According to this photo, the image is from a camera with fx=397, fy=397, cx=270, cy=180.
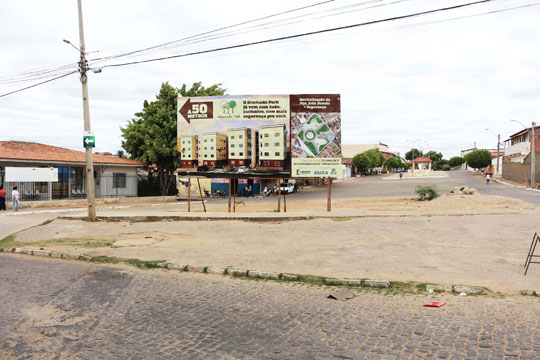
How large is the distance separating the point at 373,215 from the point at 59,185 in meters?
23.3

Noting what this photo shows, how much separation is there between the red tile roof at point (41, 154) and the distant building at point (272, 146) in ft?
42.9

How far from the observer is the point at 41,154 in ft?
96.0

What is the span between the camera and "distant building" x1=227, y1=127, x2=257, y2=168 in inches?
1144

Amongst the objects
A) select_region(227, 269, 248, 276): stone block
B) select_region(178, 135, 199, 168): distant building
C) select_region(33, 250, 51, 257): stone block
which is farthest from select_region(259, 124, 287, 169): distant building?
select_region(227, 269, 248, 276): stone block

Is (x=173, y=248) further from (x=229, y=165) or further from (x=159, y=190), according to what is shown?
(x=159, y=190)

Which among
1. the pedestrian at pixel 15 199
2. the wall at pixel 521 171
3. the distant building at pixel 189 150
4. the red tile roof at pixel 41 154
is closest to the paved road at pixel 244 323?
the pedestrian at pixel 15 199

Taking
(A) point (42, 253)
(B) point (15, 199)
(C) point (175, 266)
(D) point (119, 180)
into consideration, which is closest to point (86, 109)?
(A) point (42, 253)

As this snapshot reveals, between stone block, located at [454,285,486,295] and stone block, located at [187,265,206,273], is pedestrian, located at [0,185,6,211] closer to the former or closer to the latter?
stone block, located at [187,265,206,273]

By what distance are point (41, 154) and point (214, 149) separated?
41.5 feet

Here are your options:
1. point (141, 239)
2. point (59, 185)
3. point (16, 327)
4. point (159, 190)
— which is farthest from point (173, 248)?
point (159, 190)

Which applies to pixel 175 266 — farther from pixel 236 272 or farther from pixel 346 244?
pixel 346 244

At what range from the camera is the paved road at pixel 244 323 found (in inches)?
174

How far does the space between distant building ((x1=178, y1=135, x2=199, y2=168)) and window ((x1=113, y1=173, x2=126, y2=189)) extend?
6.22 m

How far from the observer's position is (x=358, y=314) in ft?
18.7
